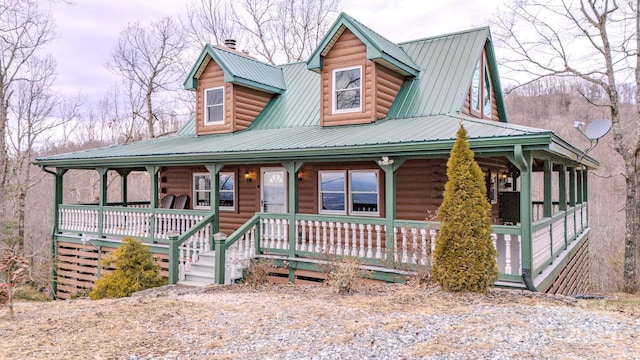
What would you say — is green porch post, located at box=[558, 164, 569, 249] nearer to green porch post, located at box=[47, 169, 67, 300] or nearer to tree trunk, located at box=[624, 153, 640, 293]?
tree trunk, located at box=[624, 153, 640, 293]

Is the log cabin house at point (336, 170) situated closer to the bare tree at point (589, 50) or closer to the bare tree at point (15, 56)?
the bare tree at point (589, 50)

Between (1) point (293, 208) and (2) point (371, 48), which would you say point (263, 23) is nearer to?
(2) point (371, 48)

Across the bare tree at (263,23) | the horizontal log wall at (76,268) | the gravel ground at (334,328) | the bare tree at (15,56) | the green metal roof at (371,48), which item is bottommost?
the horizontal log wall at (76,268)

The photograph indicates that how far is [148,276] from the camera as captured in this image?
998 cm

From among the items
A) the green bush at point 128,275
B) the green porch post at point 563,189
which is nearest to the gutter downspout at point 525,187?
the green porch post at point 563,189

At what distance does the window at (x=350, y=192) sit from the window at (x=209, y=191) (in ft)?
10.5

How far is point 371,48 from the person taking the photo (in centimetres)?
1101

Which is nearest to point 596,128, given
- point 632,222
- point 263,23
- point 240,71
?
point 632,222

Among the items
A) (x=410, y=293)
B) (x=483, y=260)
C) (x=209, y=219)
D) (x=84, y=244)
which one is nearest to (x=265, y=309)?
(x=410, y=293)

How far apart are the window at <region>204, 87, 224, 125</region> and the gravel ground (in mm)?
7791

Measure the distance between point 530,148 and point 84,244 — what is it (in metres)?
12.4

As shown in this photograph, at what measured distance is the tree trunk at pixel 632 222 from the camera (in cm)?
1566

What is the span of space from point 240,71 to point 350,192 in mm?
5521

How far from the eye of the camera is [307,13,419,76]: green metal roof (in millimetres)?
11016
